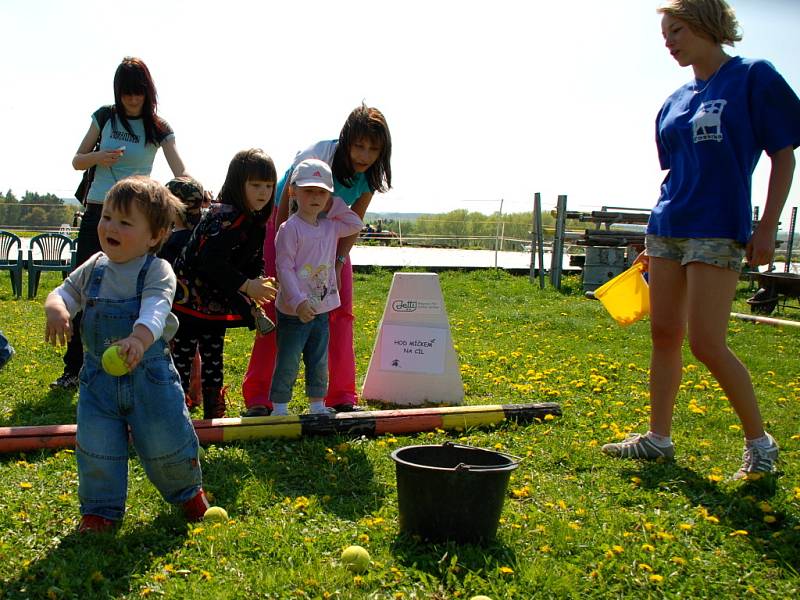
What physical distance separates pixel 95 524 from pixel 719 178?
3066 millimetres

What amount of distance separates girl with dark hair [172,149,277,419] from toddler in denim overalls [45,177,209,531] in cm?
104

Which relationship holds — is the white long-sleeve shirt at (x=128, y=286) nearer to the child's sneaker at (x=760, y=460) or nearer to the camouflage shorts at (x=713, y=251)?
the camouflage shorts at (x=713, y=251)

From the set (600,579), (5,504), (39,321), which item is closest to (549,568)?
(600,579)

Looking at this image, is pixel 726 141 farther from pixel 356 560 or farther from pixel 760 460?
pixel 356 560

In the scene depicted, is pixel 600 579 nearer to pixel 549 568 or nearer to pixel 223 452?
pixel 549 568

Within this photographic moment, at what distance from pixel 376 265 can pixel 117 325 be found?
14.3m

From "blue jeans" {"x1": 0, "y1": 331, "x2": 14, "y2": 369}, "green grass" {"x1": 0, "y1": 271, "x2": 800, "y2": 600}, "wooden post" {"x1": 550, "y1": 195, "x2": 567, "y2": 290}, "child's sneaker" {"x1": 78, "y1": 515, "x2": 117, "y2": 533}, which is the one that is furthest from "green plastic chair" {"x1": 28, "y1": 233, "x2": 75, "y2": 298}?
"child's sneaker" {"x1": 78, "y1": 515, "x2": 117, "y2": 533}

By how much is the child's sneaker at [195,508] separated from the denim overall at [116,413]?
0.13m

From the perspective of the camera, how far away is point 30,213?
28094 millimetres

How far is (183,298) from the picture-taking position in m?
4.31

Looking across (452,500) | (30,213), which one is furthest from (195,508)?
(30,213)

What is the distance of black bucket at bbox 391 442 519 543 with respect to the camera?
2.82 m

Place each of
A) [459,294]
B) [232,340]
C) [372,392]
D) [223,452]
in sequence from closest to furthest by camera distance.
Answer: [223,452]
[372,392]
[232,340]
[459,294]

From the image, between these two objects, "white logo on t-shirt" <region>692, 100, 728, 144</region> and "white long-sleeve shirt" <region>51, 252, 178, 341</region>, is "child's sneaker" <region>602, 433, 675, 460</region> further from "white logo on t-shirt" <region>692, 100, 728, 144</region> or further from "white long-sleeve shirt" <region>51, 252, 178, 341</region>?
"white long-sleeve shirt" <region>51, 252, 178, 341</region>
